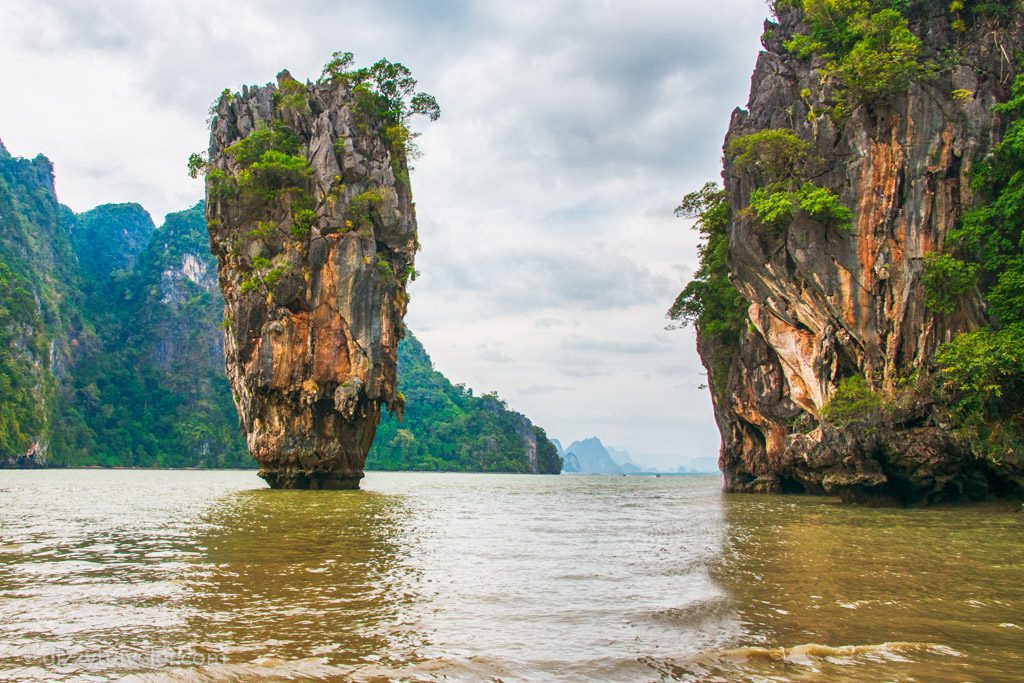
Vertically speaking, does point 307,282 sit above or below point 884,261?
above

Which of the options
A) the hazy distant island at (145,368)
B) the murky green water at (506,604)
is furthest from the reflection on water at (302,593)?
the hazy distant island at (145,368)

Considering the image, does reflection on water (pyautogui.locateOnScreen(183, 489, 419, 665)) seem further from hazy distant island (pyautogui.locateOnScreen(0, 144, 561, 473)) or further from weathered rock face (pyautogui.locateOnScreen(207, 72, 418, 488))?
hazy distant island (pyautogui.locateOnScreen(0, 144, 561, 473))

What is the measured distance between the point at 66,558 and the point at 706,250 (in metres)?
32.0

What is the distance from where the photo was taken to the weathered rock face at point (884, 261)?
71.4 ft

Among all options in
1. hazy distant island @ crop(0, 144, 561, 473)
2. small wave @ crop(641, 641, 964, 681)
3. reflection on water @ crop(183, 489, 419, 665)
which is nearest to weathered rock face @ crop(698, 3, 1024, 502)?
reflection on water @ crop(183, 489, 419, 665)

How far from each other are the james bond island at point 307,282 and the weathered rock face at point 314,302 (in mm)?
54

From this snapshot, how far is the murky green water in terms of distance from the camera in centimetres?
549

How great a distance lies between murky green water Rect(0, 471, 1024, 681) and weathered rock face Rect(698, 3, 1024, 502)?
742 cm

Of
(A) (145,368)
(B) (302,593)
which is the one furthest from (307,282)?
Answer: (A) (145,368)

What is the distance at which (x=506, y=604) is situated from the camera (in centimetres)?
784

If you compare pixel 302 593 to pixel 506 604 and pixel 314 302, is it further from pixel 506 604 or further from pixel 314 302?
pixel 314 302

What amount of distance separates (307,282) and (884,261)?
24.2 meters

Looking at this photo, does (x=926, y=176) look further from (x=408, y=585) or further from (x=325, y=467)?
(x=325, y=467)

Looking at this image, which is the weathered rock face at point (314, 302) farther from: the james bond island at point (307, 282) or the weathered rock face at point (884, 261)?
the weathered rock face at point (884, 261)
